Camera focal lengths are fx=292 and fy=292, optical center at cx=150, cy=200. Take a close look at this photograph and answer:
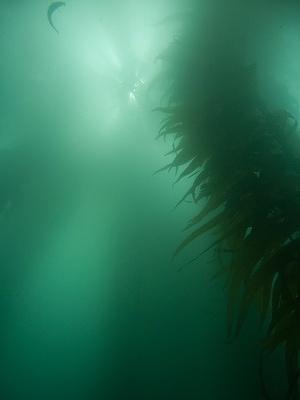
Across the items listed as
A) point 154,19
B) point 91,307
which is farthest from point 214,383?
point 154,19

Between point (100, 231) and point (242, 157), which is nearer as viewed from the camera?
point (242, 157)

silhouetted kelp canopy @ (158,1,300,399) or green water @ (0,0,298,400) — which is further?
green water @ (0,0,298,400)

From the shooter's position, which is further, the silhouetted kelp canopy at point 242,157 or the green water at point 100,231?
the green water at point 100,231

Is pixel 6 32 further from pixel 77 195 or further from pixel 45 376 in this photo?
pixel 45 376

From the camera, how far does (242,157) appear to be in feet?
3.17

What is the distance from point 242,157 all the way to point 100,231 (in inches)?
64.2

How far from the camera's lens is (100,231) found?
2.38m

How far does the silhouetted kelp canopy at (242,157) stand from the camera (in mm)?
686

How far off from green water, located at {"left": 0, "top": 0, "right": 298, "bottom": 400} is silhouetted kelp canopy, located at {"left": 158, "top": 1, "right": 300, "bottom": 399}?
0.98ft

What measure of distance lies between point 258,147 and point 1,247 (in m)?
3.24

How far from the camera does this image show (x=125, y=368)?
81.2 inches

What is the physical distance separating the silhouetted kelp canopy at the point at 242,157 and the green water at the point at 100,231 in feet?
0.98

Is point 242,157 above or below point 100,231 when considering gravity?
above

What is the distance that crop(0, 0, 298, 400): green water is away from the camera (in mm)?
1839
